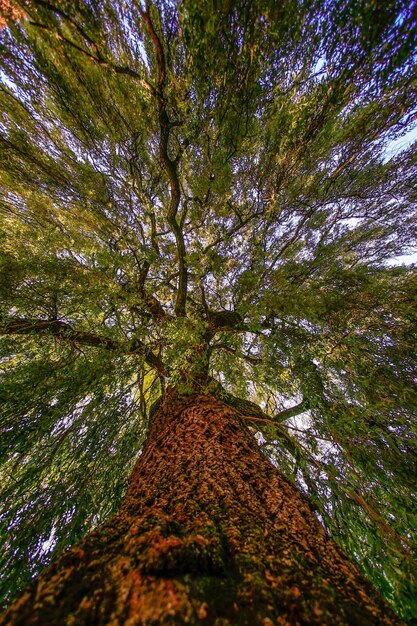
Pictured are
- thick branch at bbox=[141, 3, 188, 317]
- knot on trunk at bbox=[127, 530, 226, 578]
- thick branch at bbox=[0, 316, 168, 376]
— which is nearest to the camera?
knot on trunk at bbox=[127, 530, 226, 578]

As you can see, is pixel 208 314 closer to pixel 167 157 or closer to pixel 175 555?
pixel 167 157

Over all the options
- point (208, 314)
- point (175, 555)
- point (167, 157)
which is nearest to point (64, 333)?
point (208, 314)

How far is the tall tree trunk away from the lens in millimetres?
564

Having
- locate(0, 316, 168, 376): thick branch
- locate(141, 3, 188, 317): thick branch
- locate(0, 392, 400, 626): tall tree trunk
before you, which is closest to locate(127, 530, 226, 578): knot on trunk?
locate(0, 392, 400, 626): tall tree trunk

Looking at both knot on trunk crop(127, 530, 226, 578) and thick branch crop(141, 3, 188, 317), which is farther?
thick branch crop(141, 3, 188, 317)

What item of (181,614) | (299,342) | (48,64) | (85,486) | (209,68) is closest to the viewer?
(181,614)

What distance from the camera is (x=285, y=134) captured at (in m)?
3.19

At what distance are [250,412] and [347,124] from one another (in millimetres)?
4106

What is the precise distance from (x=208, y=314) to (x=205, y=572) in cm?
379

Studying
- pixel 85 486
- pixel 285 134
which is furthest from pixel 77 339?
pixel 285 134

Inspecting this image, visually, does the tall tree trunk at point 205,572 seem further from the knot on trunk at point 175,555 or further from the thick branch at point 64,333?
the thick branch at point 64,333

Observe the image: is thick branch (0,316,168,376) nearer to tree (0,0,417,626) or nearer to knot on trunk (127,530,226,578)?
tree (0,0,417,626)

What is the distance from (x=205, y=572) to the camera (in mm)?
700

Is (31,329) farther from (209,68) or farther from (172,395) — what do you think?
(209,68)
